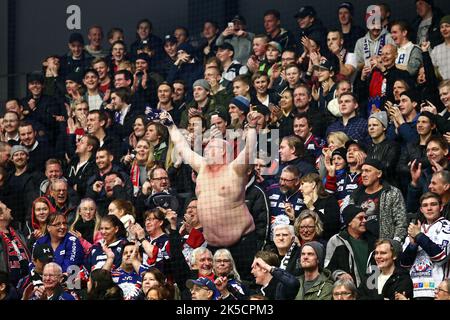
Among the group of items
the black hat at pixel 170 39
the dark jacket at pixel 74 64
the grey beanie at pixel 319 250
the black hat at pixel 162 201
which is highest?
the black hat at pixel 170 39

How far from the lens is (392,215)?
330 inches

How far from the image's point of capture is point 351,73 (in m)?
9.81

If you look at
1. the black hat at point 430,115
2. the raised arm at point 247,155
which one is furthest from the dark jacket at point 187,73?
the black hat at point 430,115

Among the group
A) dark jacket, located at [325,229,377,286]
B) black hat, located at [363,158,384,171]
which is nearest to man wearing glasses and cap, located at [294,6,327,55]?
black hat, located at [363,158,384,171]

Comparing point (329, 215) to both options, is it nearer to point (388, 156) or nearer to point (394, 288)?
point (388, 156)

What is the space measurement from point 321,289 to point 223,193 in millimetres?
1143

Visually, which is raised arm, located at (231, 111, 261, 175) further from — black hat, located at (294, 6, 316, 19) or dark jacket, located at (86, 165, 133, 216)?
black hat, located at (294, 6, 316, 19)

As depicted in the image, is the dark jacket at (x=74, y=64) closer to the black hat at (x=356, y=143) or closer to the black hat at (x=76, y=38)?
the black hat at (x=76, y=38)

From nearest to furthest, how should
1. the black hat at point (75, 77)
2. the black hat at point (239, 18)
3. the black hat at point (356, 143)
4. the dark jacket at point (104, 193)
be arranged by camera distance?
1. the black hat at point (356, 143)
2. the dark jacket at point (104, 193)
3. the black hat at point (239, 18)
4. the black hat at point (75, 77)

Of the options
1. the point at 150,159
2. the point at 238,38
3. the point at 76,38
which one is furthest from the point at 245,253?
the point at 76,38

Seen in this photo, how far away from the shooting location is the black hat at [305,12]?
10281 mm

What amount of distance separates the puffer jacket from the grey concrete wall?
284cm

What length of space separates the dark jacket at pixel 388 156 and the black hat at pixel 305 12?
5.74 ft

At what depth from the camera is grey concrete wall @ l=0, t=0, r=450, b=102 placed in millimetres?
10984
